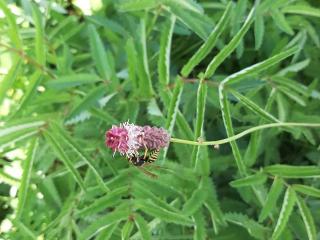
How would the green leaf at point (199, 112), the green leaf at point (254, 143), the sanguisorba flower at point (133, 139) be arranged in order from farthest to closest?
the green leaf at point (254, 143) < the green leaf at point (199, 112) < the sanguisorba flower at point (133, 139)

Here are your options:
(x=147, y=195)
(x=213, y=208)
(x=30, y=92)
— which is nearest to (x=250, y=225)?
(x=213, y=208)

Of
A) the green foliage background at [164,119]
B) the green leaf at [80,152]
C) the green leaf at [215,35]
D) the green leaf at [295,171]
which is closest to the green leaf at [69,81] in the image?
the green foliage background at [164,119]

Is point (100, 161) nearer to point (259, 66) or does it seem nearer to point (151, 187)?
point (151, 187)

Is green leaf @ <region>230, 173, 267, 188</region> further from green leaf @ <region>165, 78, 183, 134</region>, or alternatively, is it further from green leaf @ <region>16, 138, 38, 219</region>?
green leaf @ <region>16, 138, 38, 219</region>

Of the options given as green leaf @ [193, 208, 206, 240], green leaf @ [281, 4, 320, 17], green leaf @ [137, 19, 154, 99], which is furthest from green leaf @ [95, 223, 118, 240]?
green leaf @ [281, 4, 320, 17]

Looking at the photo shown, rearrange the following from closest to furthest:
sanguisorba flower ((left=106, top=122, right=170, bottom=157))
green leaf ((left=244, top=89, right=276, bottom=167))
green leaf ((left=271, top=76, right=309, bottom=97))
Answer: sanguisorba flower ((left=106, top=122, right=170, bottom=157)) < green leaf ((left=244, top=89, right=276, bottom=167)) < green leaf ((left=271, top=76, right=309, bottom=97))

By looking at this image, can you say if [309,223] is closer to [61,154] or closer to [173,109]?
[173,109]

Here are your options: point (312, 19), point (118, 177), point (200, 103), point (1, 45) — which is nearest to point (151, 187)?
point (118, 177)

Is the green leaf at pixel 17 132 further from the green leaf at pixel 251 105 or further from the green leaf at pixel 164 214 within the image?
the green leaf at pixel 251 105
